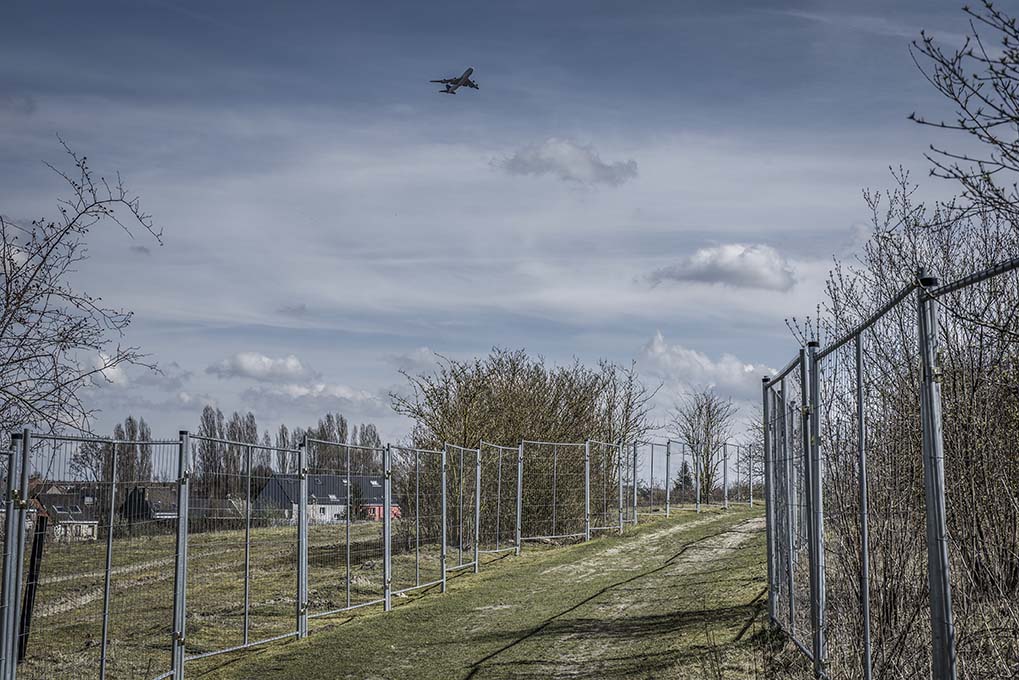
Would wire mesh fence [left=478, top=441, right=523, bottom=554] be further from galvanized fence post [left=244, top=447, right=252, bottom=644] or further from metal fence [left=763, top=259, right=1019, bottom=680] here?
metal fence [left=763, top=259, right=1019, bottom=680]

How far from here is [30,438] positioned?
7504 millimetres

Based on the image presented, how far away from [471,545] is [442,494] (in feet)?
11.4

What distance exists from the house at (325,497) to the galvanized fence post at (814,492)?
6.17 m

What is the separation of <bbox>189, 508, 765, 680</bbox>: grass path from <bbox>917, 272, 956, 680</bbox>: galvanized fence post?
4.48 meters

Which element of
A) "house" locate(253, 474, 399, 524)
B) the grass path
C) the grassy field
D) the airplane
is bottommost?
the grass path

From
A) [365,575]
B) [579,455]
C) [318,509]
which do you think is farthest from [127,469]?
[579,455]

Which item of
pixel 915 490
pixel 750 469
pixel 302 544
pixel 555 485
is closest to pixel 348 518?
pixel 302 544

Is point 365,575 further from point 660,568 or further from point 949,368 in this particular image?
point 949,368

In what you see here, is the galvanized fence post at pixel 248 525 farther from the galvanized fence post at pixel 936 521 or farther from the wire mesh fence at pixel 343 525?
the galvanized fence post at pixel 936 521

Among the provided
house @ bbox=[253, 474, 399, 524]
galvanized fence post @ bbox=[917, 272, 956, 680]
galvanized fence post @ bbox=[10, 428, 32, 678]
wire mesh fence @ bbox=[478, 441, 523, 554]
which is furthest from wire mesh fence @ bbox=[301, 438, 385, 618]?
galvanized fence post @ bbox=[917, 272, 956, 680]

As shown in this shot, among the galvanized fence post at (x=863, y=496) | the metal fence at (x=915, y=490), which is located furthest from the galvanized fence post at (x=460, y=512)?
the galvanized fence post at (x=863, y=496)

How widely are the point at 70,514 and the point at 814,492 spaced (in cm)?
575

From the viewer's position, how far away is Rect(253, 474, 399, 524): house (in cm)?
1107

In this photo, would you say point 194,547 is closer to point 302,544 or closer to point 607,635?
point 302,544
